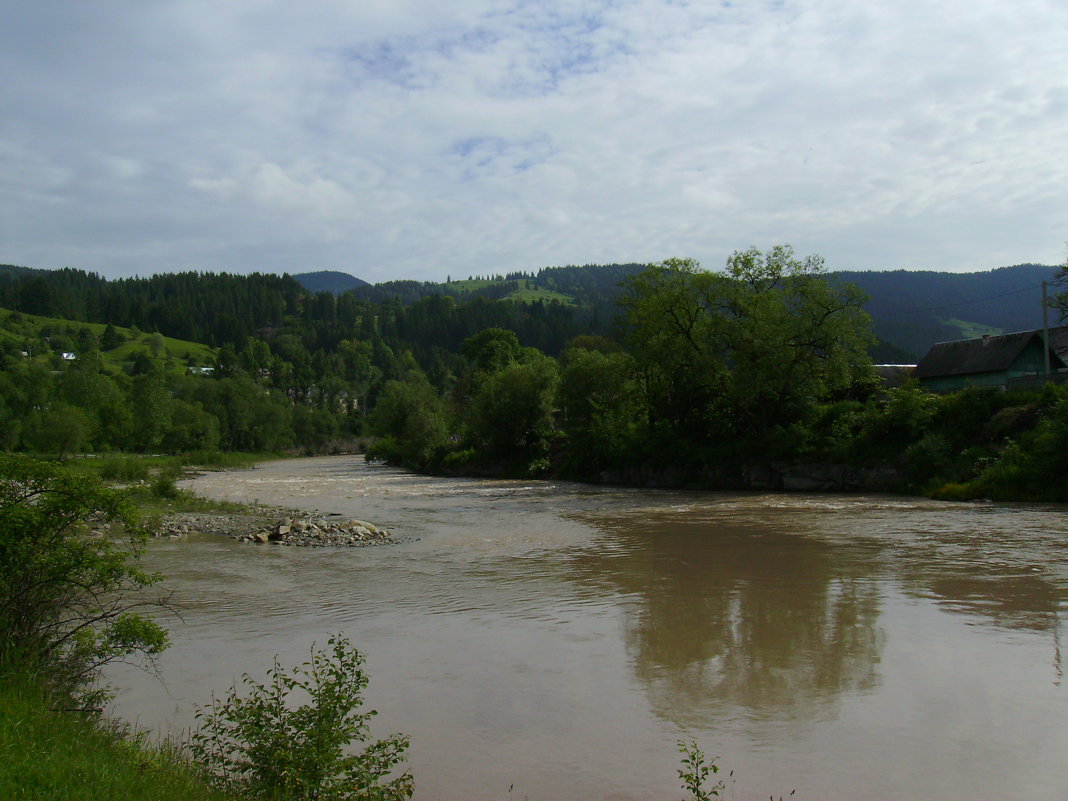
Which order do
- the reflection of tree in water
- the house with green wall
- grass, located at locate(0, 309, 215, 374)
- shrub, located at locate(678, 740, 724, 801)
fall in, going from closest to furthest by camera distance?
shrub, located at locate(678, 740, 724, 801) → the reflection of tree in water → the house with green wall → grass, located at locate(0, 309, 215, 374)

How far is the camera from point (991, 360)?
5375 centimetres

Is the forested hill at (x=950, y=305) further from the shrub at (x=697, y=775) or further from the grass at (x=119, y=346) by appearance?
the shrub at (x=697, y=775)

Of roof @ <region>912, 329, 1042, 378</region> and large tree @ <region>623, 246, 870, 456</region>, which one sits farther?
roof @ <region>912, 329, 1042, 378</region>

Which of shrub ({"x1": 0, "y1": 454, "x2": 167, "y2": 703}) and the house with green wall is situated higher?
the house with green wall

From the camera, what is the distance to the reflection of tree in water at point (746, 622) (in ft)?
30.5

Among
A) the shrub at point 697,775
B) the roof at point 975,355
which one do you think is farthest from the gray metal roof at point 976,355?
the shrub at point 697,775

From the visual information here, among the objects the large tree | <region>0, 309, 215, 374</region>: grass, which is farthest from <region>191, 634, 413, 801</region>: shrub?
<region>0, 309, 215, 374</region>: grass

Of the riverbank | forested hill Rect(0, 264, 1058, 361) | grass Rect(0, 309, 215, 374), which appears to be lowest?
the riverbank

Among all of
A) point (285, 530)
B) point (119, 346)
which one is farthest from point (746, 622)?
point (119, 346)

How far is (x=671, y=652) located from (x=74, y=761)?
7.61m

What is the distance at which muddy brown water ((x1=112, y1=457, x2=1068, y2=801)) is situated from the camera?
23.6 ft

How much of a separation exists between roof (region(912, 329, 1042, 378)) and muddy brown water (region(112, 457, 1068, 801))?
33.8 metres

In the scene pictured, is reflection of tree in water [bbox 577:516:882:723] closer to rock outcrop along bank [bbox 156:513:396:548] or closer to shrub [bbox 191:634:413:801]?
shrub [bbox 191:634:413:801]

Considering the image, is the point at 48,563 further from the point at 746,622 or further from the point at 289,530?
the point at 289,530
